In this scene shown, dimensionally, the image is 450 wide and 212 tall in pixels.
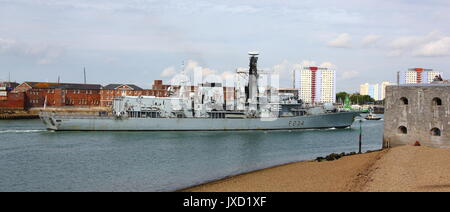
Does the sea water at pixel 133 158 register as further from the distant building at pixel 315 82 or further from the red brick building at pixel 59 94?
the distant building at pixel 315 82

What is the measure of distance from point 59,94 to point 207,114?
34407mm

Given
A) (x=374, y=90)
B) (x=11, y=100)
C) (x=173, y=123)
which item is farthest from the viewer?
(x=374, y=90)

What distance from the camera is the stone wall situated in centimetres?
1838

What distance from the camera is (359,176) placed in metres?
13.8

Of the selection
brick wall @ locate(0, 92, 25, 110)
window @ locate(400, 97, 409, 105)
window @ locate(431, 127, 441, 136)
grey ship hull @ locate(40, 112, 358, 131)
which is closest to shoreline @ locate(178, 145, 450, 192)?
window @ locate(431, 127, 441, 136)

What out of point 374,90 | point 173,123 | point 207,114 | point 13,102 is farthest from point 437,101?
point 374,90

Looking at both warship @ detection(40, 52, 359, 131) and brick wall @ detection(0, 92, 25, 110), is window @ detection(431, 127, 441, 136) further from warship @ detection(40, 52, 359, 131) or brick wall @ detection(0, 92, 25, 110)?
brick wall @ detection(0, 92, 25, 110)

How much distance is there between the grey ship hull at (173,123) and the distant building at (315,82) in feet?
318

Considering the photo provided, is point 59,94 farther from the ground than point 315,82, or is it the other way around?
point 315,82

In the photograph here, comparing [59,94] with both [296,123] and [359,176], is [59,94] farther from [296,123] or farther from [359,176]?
[359,176]

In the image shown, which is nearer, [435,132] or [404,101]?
[435,132]

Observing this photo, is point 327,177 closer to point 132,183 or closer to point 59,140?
point 132,183

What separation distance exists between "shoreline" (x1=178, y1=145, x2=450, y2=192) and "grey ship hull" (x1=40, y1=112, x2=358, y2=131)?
2261 cm
